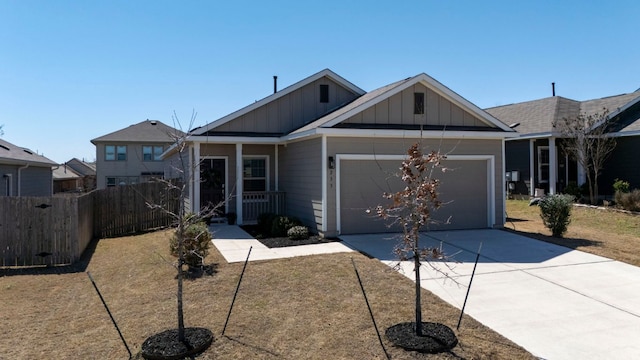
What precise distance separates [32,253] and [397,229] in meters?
8.92

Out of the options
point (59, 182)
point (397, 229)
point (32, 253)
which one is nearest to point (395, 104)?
point (397, 229)

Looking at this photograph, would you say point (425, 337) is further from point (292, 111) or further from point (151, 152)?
point (151, 152)

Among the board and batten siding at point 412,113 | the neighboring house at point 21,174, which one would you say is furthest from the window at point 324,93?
the neighboring house at point 21,174

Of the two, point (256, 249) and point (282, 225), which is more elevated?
point (282, 225)

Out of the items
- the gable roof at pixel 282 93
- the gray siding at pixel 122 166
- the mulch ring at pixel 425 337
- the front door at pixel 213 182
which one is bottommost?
the mulch ring at pixel 425 337

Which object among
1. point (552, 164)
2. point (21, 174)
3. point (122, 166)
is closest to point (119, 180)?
point (122, 166)

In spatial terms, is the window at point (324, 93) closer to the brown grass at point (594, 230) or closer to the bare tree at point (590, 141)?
the brown grass at point (594, 230)

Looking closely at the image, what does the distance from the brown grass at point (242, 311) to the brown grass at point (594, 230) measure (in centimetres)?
558

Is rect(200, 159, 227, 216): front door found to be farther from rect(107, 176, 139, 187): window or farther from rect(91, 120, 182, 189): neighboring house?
rect(107, 176, 139, 187): window

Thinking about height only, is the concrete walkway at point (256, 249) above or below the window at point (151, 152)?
below

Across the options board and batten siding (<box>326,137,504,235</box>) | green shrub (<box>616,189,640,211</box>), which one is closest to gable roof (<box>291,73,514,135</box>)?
board and batten siding (<box>326,137,504,235</box>)

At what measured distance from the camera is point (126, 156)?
34.1 m

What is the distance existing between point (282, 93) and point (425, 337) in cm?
1122

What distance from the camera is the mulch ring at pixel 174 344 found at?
490cm
